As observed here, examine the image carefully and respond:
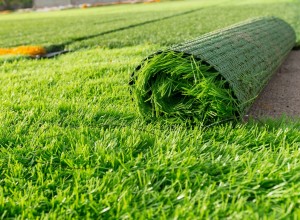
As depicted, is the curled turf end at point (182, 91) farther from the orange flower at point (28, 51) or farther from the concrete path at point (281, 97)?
the orange flower at point (28, 51)

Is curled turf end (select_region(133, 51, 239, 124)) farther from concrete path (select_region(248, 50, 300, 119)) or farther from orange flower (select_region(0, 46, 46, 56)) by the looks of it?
orange flower (select_region(0, 46, 46, 56))

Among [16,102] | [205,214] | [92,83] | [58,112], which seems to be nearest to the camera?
[205,214]

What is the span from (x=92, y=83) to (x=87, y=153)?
177cm

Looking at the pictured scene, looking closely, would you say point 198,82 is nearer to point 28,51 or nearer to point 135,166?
point 135,166

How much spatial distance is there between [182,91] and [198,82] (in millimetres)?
139

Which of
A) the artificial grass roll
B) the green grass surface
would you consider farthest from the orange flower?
the artificial grass roll

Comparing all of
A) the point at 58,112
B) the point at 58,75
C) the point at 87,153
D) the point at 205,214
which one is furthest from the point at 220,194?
the point at 58,75

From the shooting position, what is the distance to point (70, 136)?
2396mm

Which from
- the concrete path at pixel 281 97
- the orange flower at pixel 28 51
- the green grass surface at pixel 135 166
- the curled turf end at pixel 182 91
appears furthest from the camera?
the orange flower at pixel 28 51

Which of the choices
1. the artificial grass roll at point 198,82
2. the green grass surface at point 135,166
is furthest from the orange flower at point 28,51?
the artificial grass roll at point 198,82

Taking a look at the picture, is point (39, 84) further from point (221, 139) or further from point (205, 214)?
point (205, 214)

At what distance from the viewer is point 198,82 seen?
101 inches

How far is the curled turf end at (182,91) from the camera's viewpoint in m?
2.47

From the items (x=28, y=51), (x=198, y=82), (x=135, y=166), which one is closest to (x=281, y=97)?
(x=198, y=82)
